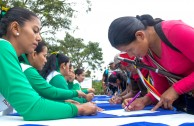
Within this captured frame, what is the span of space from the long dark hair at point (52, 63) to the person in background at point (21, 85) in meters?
1.47

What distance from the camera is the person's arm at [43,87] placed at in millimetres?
1646

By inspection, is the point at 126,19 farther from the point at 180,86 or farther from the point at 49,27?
the point at 49,27

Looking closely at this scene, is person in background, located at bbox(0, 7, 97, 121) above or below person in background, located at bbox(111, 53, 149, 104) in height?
above

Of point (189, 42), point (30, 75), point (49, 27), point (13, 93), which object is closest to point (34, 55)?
point (30, 75)

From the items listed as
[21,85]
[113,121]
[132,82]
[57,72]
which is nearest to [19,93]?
[21,85]

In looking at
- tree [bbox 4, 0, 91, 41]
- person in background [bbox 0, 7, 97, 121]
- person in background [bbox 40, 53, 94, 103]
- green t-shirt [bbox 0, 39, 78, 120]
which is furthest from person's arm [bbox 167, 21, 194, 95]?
tree [bbox 4, 0, 91, 41]

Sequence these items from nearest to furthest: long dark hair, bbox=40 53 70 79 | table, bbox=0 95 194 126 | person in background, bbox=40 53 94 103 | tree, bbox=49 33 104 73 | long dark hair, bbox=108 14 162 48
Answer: table, bbox=0 95 194 126 < long dark hair, bbox=108 14 162 48 < person in background, bbox=40 53 94 103 < long dark hair, bbox=40 53 70 79 < tree, bbox=49 33 104 73

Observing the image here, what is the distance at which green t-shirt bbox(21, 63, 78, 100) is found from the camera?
165 cm

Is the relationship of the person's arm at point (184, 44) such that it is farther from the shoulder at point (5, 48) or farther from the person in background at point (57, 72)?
the person in background at point (57, 72)

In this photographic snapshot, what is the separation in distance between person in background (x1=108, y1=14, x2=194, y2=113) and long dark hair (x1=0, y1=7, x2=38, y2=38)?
0.46m

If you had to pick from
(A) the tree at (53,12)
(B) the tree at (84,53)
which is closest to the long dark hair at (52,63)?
(A) the tree at (53,12)

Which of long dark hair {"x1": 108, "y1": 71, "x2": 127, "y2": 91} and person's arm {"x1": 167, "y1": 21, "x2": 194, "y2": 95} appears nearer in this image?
person's arm {"x1": 167, "y1": 21, "x2": 194, "y2": 95}

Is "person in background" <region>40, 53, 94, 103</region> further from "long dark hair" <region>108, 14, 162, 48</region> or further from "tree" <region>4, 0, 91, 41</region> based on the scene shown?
"tree" <region>4, 0, 91, 41</region>

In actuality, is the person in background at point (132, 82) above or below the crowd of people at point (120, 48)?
below
